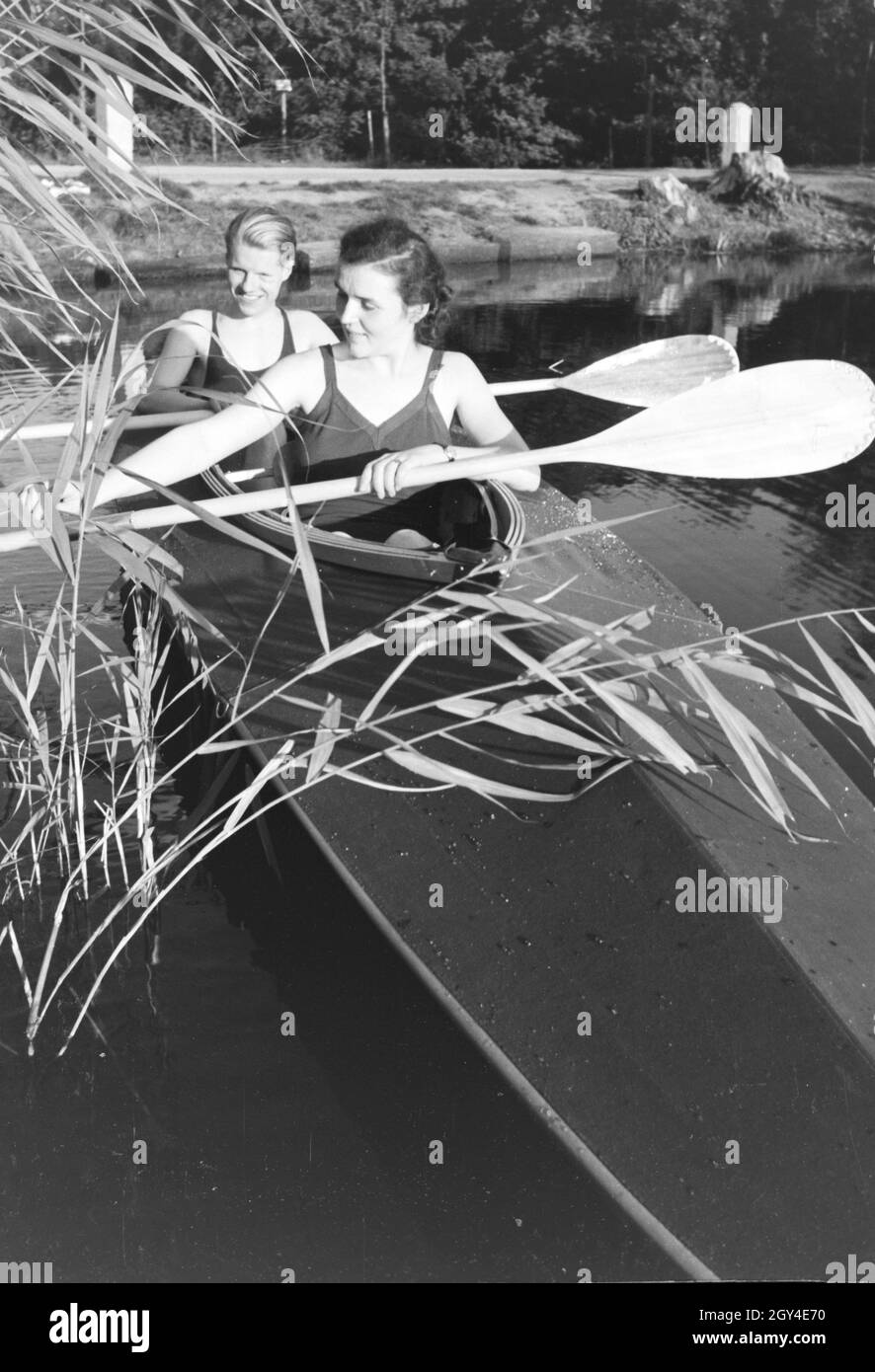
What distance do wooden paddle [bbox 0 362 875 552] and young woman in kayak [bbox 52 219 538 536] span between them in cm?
11

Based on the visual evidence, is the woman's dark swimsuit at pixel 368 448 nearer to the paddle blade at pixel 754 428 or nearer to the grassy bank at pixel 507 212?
the paddle blade at pixel 754 428

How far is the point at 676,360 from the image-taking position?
174 inches

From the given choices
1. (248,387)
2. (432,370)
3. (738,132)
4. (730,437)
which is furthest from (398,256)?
(738,132)

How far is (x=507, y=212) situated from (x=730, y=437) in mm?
13019

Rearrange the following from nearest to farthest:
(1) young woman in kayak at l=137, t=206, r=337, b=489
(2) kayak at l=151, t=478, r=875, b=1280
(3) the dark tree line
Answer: (2) kayak at l=151, t=478, r=875, b=1280 < (1) young woman in kayak at l=137, t=206, r=337, b=489 < (3) the dark tree line

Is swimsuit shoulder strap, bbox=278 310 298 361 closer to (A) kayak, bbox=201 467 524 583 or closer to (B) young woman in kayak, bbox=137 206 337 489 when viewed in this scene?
(B) young woman in kayak, bbox=137 206 337 489

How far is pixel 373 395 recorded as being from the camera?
3355 mm

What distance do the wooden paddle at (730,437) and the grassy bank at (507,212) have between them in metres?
10.5

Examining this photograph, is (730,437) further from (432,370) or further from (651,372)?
(651,372)

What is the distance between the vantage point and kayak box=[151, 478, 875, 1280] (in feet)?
6.85

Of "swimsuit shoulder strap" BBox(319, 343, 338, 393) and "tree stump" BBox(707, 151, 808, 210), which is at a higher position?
"tree stump" BBox(707, 151, 808, 210)

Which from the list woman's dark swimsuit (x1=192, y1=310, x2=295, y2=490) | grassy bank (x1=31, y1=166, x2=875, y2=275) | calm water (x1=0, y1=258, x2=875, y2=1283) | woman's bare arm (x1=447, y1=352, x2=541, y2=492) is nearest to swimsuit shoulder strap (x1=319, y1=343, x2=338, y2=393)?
woman's dark swimsuit (x1=192, y1=310, x2=295, y2=490)

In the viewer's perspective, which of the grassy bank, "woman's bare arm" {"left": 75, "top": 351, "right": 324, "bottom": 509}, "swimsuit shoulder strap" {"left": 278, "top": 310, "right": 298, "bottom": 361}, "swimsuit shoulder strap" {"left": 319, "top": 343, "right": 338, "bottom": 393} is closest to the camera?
"woman's bare arm" {"left": 75, "top": 351, "right": 324, "bottom": 509}
